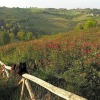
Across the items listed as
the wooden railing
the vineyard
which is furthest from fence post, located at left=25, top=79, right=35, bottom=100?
the vineyard

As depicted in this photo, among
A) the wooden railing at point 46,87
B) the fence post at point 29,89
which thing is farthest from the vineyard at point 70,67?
the fence post at point 29,89

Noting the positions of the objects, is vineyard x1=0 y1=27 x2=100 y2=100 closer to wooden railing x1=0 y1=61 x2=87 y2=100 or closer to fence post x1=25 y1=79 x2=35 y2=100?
wooden railing x1=0 y1=61 x2=87 y2=100

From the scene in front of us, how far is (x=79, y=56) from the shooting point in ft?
45.4

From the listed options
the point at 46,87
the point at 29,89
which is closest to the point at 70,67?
the point at 29,89

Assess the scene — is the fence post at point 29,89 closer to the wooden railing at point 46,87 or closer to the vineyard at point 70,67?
the wooden railing at point 46,87

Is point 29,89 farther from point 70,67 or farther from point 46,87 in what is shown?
point 70,67

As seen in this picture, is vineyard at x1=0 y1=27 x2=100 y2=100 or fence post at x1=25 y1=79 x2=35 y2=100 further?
vineyard at x1=0 y1=27 x2=100 y2=100

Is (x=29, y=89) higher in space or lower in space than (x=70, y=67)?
higher

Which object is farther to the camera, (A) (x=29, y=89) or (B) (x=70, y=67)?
A: (B) (x=70, y=67)

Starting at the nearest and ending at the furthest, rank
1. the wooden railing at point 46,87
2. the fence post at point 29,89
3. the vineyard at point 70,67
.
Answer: the wooden railing at point 46,87 < the fence post at point 29,89 < the vineyard at point 70,67

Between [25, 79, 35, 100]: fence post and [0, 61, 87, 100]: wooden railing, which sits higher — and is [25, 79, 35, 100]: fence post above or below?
below

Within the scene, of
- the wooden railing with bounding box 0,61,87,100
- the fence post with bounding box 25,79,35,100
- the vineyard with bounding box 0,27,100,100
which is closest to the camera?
the wooden railing with bounding box 0,61,87,100

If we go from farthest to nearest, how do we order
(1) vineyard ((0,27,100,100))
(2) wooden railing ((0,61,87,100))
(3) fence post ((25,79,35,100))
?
(1) vineyard ((0,27,100,100))
(3) fence post ((25,79,35,100))
(2) wooden railing ((0,61,87,100))

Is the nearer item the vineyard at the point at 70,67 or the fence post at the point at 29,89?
the fence post at the point at 29,89
